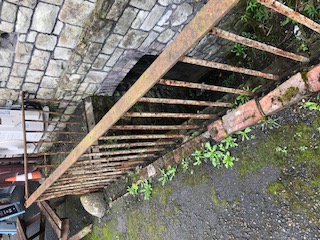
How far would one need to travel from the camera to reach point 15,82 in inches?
138

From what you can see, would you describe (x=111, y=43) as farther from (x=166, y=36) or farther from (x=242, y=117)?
(x=242, y=117)

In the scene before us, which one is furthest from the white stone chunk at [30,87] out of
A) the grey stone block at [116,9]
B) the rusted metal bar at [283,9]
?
the rusted metal bar at [283,9]

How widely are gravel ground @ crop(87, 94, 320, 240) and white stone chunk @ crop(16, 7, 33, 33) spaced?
→ 6.61 feet

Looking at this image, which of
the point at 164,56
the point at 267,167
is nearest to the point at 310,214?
the point at 267,167

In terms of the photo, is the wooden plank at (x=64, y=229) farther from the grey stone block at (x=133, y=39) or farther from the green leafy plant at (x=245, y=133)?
the green leafy plant at (x=245, y=133)

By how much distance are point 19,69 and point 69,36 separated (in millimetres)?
715

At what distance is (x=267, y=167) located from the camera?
8.30 ft

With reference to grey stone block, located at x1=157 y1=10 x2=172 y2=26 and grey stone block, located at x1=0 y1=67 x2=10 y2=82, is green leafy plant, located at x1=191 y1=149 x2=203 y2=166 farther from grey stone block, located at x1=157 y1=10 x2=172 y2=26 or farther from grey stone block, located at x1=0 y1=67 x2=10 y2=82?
grey stone block, located at x1=0 y1=67 x2=10 y2=82

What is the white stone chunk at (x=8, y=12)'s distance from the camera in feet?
8.61

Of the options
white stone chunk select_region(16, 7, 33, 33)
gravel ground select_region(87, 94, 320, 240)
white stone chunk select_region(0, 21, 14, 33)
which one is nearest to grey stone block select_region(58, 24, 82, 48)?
white stone chunk select_region(16, 7, 33, 33)

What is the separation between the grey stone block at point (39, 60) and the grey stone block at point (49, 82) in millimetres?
199

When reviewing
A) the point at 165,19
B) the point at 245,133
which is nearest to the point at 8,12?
the point at 165,19

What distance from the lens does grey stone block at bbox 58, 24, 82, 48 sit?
2.98 meters

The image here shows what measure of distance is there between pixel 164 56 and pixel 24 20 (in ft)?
5.55
